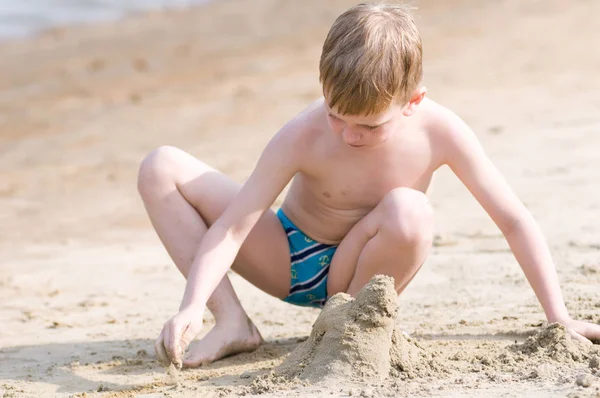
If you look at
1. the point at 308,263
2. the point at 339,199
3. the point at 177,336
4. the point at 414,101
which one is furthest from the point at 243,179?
the point at 177,336

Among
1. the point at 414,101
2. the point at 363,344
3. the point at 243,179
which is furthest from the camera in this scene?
the point at 243,179

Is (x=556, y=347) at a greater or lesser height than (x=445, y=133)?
lesser

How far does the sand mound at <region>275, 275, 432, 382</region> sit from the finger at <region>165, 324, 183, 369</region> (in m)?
0.30

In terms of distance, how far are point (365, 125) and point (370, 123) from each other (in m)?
0.03

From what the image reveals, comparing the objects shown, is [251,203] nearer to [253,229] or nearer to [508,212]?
[253,229]

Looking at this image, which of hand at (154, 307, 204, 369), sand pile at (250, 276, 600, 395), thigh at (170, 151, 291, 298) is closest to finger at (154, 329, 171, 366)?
hand at (154, 307, 204, 369)

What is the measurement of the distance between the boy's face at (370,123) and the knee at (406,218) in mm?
203

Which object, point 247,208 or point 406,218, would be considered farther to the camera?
point 247,208

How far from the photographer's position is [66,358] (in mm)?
3688

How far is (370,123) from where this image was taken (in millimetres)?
3119

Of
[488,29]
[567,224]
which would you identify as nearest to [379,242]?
[567,224]

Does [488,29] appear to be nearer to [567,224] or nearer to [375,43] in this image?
[567,224]

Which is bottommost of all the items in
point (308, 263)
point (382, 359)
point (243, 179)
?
point (382, 359)

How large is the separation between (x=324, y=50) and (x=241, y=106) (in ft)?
18.4
